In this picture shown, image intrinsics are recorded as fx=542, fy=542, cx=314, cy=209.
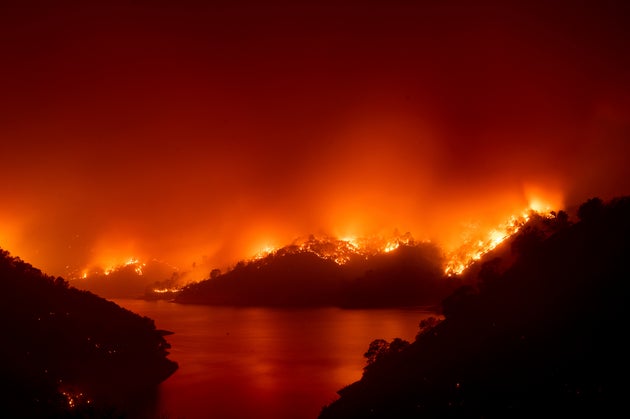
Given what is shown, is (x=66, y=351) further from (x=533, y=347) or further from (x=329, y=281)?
(x=329, y=281)

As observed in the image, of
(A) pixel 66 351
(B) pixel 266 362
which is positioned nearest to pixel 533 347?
(A) pixel 66 351

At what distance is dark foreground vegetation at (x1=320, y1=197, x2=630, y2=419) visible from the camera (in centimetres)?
1567

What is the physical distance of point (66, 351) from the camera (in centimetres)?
2942

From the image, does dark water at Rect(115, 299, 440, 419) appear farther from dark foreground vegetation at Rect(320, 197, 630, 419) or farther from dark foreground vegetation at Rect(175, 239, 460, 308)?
dark foreground vegetation at Rect(175, 239, 460, 308)

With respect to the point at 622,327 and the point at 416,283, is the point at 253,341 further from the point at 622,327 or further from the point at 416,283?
the point at 416,283

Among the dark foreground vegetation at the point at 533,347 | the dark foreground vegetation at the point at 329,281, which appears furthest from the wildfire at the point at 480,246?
the dark foreground vegetation at the point at 533,347

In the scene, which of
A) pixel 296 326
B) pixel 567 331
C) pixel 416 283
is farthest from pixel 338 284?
pixel 567 331

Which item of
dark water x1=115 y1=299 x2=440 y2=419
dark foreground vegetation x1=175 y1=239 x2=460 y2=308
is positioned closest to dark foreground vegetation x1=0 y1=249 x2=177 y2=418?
dark water x1=115 y1=299 x2=440 y2=419

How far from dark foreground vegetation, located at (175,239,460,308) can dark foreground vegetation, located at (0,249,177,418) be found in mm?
67843

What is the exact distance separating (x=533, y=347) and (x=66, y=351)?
23.8 metres

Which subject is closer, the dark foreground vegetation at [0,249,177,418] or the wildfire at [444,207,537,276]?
the dark foreground vegetation at [0,249,177,418]

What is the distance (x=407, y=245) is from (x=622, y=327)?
4474 inches

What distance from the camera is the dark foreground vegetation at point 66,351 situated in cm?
2314

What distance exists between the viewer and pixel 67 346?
30.0m
